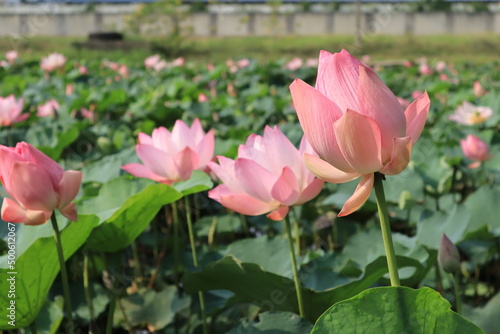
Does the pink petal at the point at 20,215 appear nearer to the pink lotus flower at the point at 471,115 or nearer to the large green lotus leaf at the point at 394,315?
the large green lotus leaf at the point at 394,315

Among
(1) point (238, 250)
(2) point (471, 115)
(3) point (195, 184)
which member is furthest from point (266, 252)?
(2) point (471, 115)

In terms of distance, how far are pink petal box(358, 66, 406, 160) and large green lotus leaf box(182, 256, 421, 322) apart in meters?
0.28

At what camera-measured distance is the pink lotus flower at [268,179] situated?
703 millimetres

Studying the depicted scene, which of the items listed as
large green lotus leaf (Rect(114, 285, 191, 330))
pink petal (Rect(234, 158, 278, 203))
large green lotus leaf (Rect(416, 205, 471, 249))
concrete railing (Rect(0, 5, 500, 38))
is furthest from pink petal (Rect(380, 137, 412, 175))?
concrete railing (Rect(0, 5, 500, 38))

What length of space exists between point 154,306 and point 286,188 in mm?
487

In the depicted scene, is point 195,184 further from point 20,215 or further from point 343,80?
point 343,80

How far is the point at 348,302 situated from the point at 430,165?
3.38 ft

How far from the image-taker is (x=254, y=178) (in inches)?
27.8

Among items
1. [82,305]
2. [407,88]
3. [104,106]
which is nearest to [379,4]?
[407,88]

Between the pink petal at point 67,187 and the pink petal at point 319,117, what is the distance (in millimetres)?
324

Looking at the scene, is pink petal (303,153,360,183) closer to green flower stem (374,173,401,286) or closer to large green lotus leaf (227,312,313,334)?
green flower stem (374,173,401,286)

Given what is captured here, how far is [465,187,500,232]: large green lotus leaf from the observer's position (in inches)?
47.5

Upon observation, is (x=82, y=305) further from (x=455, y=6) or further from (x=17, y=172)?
(x=455, y=6)

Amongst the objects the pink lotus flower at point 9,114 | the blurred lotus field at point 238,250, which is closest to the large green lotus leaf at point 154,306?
the blurred lotus field at point 238,250
